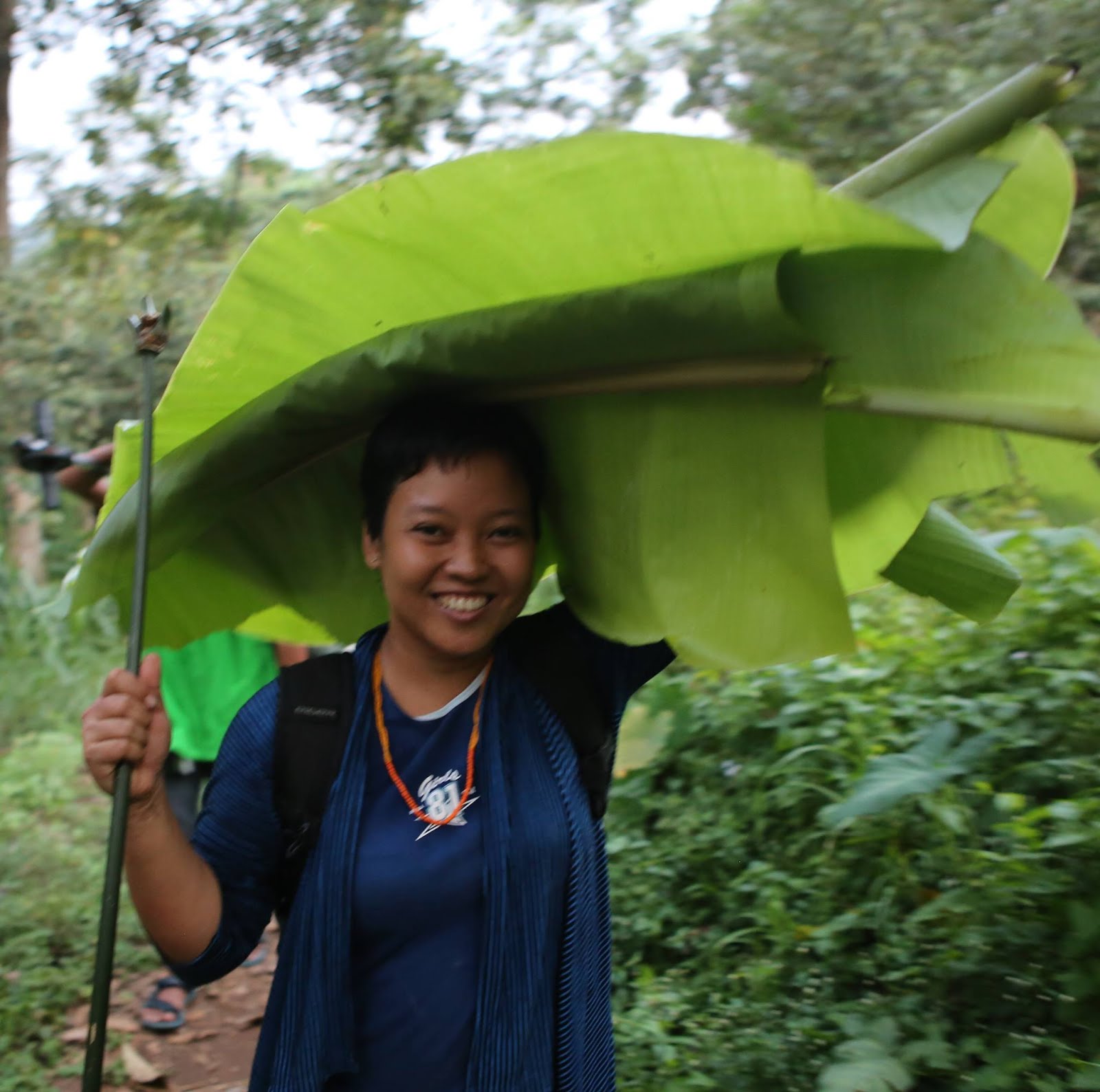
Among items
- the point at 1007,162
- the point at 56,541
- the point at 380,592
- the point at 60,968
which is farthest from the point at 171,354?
the point at 1007,162

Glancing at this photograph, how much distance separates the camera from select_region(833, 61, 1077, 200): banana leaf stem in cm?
115

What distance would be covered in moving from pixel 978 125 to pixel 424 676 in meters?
0.95

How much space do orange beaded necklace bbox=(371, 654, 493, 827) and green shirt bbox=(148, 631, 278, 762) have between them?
7.90 feet

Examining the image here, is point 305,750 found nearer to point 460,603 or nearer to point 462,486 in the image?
point 460,603

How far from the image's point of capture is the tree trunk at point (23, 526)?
10180 mm

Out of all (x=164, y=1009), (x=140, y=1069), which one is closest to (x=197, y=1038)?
(x=164, y=1009)

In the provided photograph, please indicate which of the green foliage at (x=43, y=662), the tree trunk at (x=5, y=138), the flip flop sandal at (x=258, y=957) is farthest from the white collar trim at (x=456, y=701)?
the tree trunk at (x=5, y=138)

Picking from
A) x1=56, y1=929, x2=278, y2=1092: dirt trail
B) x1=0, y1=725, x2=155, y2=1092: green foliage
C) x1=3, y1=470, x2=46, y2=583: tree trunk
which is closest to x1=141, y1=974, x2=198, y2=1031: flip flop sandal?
x1=56, y1=929, x2=278, y2=1092: dirt trail

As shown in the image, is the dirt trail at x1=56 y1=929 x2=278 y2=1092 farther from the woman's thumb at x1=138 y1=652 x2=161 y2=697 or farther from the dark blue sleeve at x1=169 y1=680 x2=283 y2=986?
the woman's thumb at x1=138 y1=652 x2=161 y2=697

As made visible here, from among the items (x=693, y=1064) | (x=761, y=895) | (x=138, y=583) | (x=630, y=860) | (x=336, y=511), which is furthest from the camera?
(x=630, y=860)

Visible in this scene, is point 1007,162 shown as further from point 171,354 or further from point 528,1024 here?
point 171,354

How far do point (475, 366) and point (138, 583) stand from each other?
1.58 feet

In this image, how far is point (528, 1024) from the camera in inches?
58.1

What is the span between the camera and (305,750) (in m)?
1.50
